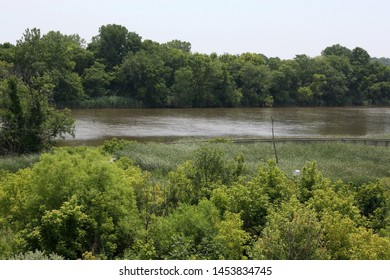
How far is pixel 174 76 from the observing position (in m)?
83.9

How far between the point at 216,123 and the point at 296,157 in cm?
2864

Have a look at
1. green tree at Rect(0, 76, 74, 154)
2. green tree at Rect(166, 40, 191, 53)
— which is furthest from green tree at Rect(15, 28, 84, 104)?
green tree at Rect(166, 40, 191, 53)

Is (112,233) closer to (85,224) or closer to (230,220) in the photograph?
(85,224)

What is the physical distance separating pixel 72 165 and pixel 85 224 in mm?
2515

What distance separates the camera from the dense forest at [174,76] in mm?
70625

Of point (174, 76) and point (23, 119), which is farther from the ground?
point (174, 76)

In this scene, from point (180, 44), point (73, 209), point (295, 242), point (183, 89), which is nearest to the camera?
point (295, 242)

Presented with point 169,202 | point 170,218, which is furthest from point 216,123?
point 170,218

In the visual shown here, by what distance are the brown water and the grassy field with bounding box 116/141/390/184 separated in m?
14.3

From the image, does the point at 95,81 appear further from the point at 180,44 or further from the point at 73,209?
the point at 73,209

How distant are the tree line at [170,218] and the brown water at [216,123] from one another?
1150 inches

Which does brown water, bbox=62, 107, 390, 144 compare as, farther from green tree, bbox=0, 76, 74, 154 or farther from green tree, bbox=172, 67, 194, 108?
green tree, bbox=0, 76, 74, 154

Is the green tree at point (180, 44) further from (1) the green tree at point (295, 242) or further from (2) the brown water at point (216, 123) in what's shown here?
(1) the green tree at point (295, 242)

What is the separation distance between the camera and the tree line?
11.7 metres
